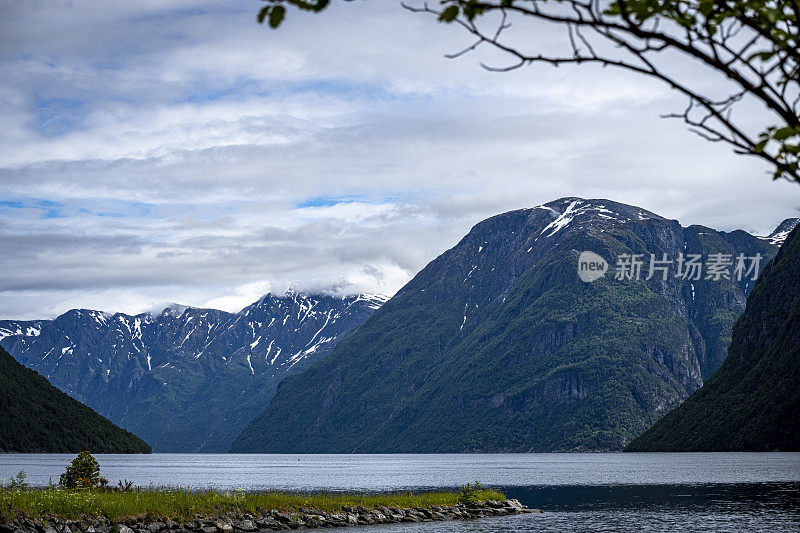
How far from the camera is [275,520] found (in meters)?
61.9

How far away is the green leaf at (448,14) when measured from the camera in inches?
346

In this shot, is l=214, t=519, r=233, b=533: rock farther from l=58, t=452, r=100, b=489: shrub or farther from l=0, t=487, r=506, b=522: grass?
l=58, t=452, r=100, b=489: shrub

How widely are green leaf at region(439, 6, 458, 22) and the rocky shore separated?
45.3 metres

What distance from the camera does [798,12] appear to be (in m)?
8.75

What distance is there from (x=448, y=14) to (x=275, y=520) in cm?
5800

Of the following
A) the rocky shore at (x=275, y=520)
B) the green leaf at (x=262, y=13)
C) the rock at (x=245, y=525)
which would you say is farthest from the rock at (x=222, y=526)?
the green leaf at (x=262, y=13)

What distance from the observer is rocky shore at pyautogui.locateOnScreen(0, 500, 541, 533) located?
49.1m

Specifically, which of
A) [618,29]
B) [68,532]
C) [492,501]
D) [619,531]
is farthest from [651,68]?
[492,501]

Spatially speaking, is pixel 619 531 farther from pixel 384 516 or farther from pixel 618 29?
pixel 618 29

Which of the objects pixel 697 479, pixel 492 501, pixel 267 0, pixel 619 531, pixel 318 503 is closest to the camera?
pixel 267 0

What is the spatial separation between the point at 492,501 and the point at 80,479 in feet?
130

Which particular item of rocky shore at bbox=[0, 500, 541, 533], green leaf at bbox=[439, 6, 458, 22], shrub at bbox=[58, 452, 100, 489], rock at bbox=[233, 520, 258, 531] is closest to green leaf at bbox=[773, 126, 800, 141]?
green leaf at bbox=[439, 6, 458, 22]

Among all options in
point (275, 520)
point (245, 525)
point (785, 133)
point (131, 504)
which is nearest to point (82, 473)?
point (131, 504)

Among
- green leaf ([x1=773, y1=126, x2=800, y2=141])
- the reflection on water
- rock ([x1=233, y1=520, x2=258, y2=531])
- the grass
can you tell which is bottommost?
the reflection on water
